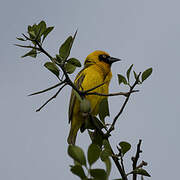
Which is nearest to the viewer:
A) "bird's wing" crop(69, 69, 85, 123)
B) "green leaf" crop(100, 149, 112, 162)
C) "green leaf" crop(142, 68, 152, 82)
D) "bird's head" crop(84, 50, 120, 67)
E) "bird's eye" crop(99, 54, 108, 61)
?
"green leaf" crop(100, 149, 112, 162)

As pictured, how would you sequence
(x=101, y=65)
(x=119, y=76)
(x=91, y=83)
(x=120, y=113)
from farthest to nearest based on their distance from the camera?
(x=101, y=65) → (x=91, y=83) → (x=119, y=76) → (x=120, y=113)

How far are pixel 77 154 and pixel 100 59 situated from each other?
15.8ft

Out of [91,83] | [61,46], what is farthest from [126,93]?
[91,83]

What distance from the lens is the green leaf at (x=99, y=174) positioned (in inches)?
55.9

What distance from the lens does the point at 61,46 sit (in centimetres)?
237

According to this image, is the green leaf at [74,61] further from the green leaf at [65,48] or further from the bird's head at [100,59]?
the bird's head at [100,59]

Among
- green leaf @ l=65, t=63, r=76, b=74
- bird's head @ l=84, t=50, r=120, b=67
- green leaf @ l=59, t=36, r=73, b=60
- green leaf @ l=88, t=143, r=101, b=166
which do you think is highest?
bird's head @ l=84, t=50, r=120, b=67

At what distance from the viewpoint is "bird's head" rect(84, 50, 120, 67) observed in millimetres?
6074

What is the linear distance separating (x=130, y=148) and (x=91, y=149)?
3.22ft

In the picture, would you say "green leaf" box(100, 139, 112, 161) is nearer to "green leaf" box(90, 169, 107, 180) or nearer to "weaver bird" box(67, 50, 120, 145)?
"green leaf" box(90, 169, 107, 180)

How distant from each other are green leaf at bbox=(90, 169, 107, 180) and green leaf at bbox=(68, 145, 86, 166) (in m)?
0.07

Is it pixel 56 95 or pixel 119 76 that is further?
pixel 119 76

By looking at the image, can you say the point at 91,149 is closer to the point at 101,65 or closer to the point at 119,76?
the point at 119,76

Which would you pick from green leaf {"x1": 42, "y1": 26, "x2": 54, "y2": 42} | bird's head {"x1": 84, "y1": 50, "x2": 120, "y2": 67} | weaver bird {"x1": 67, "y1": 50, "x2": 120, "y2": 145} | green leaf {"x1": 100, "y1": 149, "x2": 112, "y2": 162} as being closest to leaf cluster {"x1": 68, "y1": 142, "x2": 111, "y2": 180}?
green leaf {"x1": 100, "y1": 149, "x2": 112, "y2": 162}
